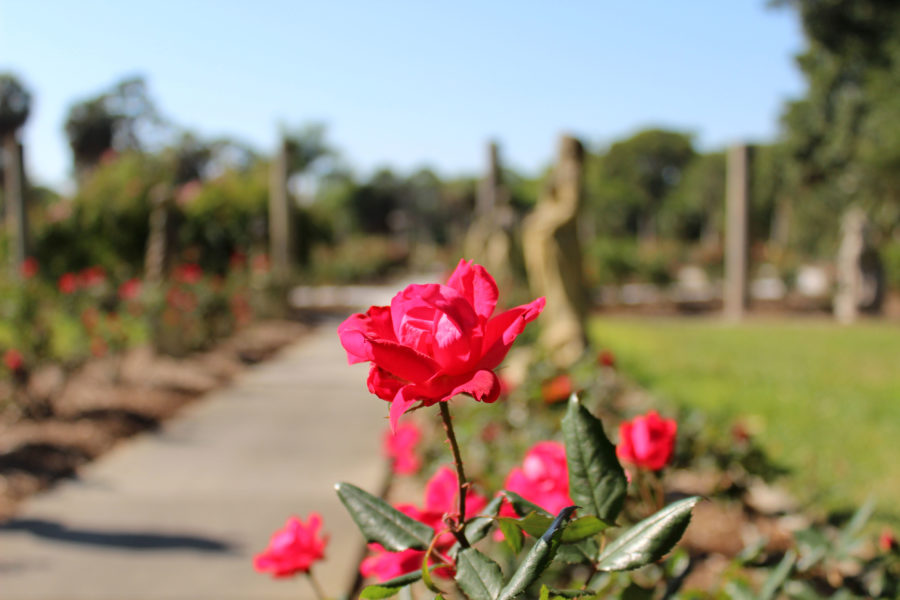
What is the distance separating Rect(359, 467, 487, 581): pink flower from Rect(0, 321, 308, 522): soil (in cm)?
336

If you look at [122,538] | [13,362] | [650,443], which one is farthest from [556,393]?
[13,362]

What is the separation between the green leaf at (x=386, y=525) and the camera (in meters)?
0.90

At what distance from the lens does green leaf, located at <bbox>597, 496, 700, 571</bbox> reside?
828 mm

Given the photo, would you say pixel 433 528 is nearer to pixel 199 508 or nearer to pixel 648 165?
pixel 199 508

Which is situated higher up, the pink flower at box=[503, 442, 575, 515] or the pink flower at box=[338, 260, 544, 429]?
the pink flower at box=[338, 260, 544, 429]

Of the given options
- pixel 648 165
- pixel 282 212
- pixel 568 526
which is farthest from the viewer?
pixel 648 165

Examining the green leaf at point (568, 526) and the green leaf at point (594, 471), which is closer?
the green leaf at point (568, 526)

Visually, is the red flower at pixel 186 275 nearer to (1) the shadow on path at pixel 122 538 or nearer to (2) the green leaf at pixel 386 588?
(1) the shadow on path at pixel 122 538

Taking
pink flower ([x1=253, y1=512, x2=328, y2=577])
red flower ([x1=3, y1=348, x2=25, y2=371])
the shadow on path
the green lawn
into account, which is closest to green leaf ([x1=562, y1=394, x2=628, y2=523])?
pink flower ([x1=253, y1=512, x2=328, y2=577])

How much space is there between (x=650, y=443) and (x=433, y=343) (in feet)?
2.15

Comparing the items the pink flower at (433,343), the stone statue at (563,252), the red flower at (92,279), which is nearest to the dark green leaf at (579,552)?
the pink flower at (433,343)

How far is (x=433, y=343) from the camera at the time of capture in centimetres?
73

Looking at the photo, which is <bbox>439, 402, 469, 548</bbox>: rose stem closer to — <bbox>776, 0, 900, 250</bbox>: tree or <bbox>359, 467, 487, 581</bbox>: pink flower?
<bbox>359, 467, 487, 581</bbox>: pink flower

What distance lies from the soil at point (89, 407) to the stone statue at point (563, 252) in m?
3.28
